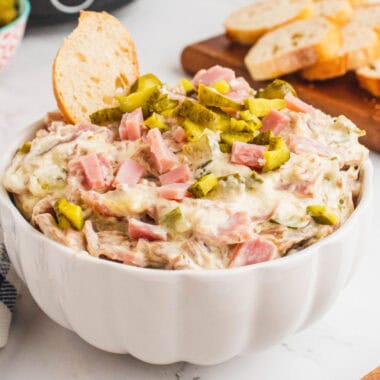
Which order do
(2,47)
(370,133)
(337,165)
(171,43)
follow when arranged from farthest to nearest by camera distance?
(171,43)
(2,47)
(370,133)
(337,165)

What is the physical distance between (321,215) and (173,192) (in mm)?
283

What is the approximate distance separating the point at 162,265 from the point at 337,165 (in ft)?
1.41

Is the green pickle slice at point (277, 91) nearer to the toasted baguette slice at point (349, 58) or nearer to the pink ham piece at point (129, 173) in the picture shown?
the pink ham piece at point (129, 173)

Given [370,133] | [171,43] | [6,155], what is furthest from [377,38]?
[6,155]

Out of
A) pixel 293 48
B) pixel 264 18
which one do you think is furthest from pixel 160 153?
pixel 264 18

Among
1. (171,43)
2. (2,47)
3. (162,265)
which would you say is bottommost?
(171,43)

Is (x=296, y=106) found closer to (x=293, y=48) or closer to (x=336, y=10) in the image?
(x=293, y=48)

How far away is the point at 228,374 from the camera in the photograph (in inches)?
64.4

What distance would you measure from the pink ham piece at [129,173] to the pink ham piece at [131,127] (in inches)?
3.4

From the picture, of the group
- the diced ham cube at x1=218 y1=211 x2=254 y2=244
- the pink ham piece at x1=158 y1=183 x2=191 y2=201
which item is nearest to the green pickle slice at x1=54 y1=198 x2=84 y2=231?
the pink ham piece at x1=158 y1=183 x2=191 y2=201

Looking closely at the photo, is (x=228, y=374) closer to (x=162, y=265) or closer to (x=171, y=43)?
(x=162, y=265)

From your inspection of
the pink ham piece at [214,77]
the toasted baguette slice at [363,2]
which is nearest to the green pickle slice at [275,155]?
the pink ham piece at [214,77]

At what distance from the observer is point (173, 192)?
4.77 feet

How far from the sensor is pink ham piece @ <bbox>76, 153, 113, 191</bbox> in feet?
4.96
